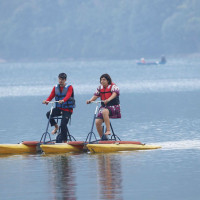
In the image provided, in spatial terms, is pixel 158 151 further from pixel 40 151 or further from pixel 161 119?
pixel 161 119

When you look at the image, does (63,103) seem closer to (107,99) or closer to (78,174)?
(107,99)

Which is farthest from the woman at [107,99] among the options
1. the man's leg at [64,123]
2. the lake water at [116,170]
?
the lake water at [116,170]

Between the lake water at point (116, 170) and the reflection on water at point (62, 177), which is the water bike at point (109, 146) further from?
the reflection on water at point (62, 177)

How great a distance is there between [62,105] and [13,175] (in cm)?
354

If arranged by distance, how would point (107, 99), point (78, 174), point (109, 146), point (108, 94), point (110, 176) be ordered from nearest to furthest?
1. point (110, 176)
2. point (78, 174)
3. point (109, 146)
4. point (107, 99)
5. point (108, 94)

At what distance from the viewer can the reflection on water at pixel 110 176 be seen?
12750 mm

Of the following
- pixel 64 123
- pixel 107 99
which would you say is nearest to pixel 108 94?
pixel 107 99

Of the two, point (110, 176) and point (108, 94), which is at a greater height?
point (108, 94)

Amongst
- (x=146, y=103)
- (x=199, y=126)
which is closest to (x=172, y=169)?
(x=199, y=126)

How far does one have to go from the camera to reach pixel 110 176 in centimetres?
1444

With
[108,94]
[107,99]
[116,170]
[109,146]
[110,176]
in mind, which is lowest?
[110,176]

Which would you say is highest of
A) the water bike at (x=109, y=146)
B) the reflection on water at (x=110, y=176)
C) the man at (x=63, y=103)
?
the man at (x=63, y=103)

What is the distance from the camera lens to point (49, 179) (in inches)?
562

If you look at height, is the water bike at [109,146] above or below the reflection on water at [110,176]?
above
